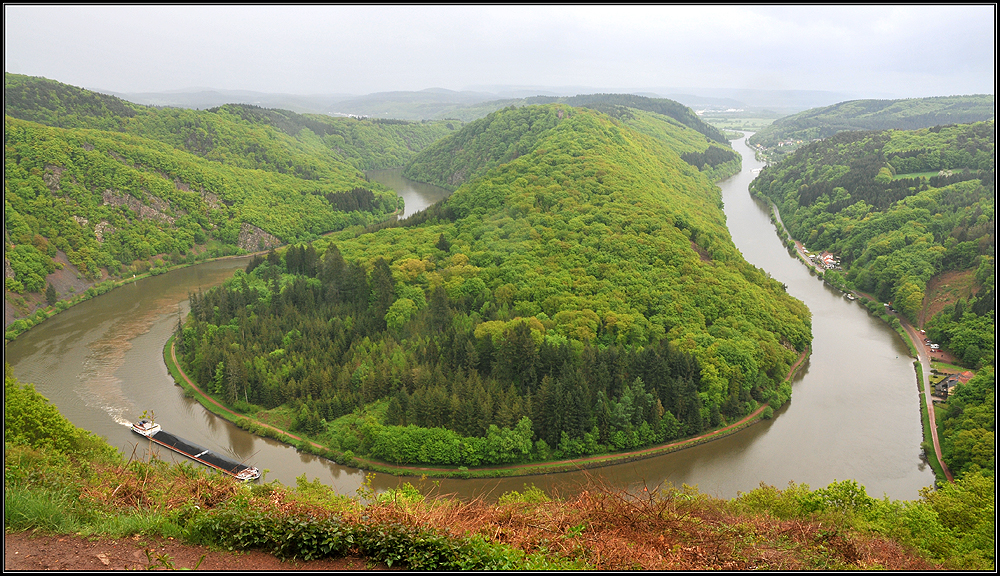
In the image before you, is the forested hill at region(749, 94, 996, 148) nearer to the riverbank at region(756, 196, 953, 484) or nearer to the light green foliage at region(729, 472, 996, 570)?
the riverbank at region(756, 196, 953, 484)

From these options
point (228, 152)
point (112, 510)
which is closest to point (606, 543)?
point (112, 510)

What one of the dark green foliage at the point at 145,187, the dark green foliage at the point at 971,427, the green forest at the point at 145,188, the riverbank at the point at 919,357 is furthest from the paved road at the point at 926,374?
the green forest at the point at 145,188

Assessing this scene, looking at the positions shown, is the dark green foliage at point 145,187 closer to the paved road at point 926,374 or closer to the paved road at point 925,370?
the paved road at point 925,370

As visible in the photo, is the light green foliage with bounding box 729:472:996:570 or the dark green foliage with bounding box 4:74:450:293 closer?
the light green foliage with bounding box 729:472:996:570

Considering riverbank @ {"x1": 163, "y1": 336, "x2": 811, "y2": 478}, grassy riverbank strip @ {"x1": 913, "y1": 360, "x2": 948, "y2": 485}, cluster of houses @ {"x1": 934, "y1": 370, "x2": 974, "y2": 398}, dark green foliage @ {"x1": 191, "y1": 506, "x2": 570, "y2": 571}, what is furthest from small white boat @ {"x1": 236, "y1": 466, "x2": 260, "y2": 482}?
cluster of houses @ {"x1": 934, "y1": 370, "x2": 974, "y2": 398}

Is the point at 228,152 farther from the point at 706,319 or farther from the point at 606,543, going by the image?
the point at 606,543

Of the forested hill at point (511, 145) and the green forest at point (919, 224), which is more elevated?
the forested hill at point (511, 145)
